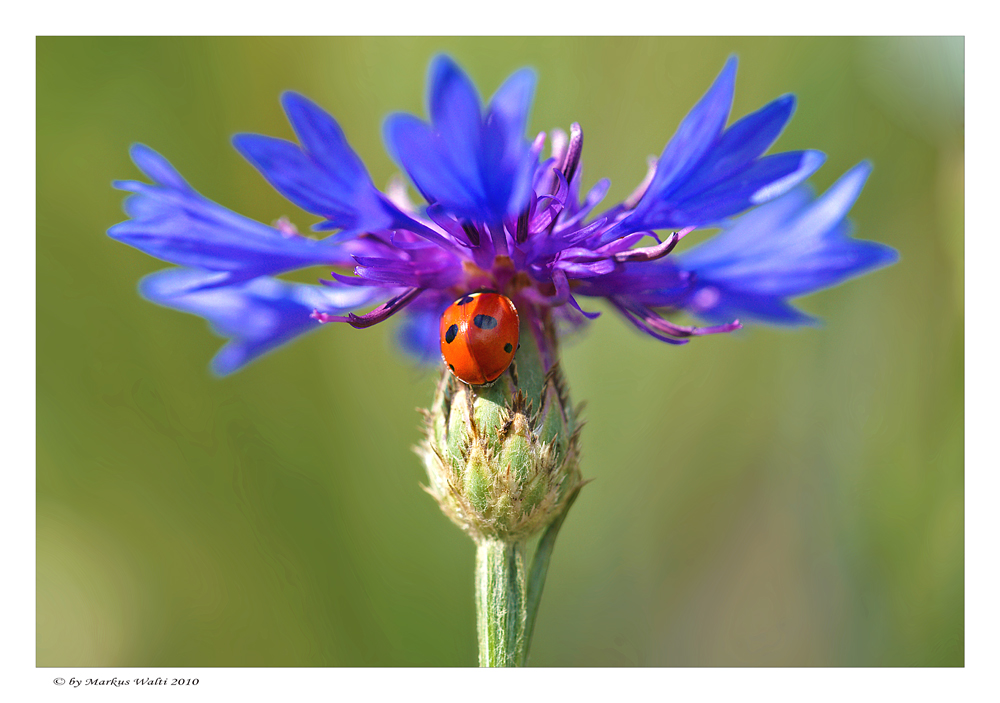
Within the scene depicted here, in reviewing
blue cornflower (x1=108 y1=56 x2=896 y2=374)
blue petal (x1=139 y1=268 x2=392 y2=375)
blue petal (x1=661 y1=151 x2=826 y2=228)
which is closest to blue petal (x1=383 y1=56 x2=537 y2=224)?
blue cornflower (x1=108 y1=56 x2=896 y2=374)

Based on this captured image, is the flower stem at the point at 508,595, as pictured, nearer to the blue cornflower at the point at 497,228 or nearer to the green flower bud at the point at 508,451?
the green flower bud at the point at 508,451

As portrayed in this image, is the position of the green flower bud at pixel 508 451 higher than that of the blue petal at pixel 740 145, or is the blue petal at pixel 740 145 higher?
the blue petal at pixel 740 145

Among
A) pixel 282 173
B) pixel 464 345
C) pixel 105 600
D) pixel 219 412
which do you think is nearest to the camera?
pixel 282 173

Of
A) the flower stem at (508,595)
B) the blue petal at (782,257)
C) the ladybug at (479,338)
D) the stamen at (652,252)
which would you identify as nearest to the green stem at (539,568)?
the flower stem at (508,595)
